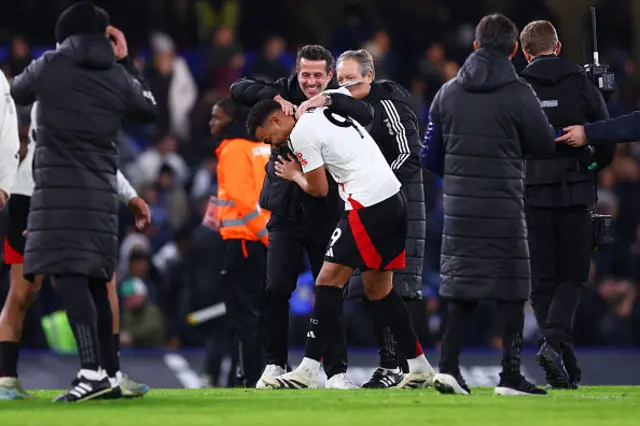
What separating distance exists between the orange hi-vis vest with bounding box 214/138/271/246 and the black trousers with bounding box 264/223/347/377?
1344mm

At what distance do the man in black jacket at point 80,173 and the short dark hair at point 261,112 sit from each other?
4.19ft

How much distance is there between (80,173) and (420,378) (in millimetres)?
2623

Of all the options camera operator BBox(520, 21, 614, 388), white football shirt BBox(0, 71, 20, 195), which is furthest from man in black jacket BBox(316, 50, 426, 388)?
white football shirt BBox(0, 71, 20, 195)

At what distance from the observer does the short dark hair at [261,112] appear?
9586 mm

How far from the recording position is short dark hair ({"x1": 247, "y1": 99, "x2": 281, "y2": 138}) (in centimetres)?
959

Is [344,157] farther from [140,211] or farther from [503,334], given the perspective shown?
[503,334]

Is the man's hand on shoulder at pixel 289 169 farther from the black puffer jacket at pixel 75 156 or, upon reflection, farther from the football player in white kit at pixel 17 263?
the black puffer jacket at pixel 75 156

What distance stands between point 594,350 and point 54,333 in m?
5.23

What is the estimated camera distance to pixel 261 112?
31.4 feet

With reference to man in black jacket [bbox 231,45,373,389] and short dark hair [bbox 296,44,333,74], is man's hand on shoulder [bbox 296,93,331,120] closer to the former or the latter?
man in black jacket [bbox 231,45,373,389]

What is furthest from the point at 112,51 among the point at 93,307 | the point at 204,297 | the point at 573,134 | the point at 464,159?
the point at 204,297

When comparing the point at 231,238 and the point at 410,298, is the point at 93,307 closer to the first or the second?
the point at 410,298

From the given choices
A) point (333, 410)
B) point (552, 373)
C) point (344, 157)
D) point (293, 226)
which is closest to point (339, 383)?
point (293, 226)

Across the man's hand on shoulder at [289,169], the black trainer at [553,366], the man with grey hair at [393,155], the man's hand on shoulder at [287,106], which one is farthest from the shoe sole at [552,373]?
the man's hand on shoulder at [287,106]
